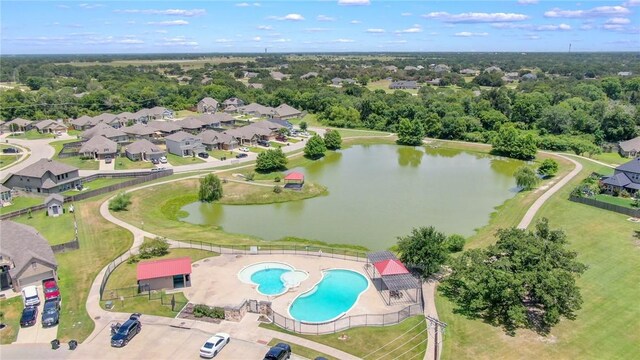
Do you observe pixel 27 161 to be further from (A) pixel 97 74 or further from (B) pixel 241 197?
(A) pixel 97 74

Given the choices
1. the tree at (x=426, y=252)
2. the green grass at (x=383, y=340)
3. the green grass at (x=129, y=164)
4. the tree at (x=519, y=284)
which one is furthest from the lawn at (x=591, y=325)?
the green grass at (x=129, y=164)

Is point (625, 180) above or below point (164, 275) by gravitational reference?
above

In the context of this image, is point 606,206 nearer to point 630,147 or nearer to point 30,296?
point 630,147

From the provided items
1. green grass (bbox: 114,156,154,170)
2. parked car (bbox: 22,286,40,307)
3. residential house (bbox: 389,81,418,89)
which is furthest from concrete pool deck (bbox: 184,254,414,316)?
residential house (bbox: 389,81,418,89)

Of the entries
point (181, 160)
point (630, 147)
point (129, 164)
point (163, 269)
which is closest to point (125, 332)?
point (163, 269)

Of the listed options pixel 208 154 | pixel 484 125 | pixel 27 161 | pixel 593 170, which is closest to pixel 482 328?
pixel 593 170

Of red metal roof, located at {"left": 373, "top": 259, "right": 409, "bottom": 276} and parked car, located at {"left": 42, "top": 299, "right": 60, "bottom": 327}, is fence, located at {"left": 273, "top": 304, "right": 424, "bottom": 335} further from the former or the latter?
parked car, located at {"left": 42, "top": 299, "right": 60, "bottom": 327}

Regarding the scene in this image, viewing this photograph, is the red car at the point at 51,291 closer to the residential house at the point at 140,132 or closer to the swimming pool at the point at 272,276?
the swimming pool at the point at 272,276
